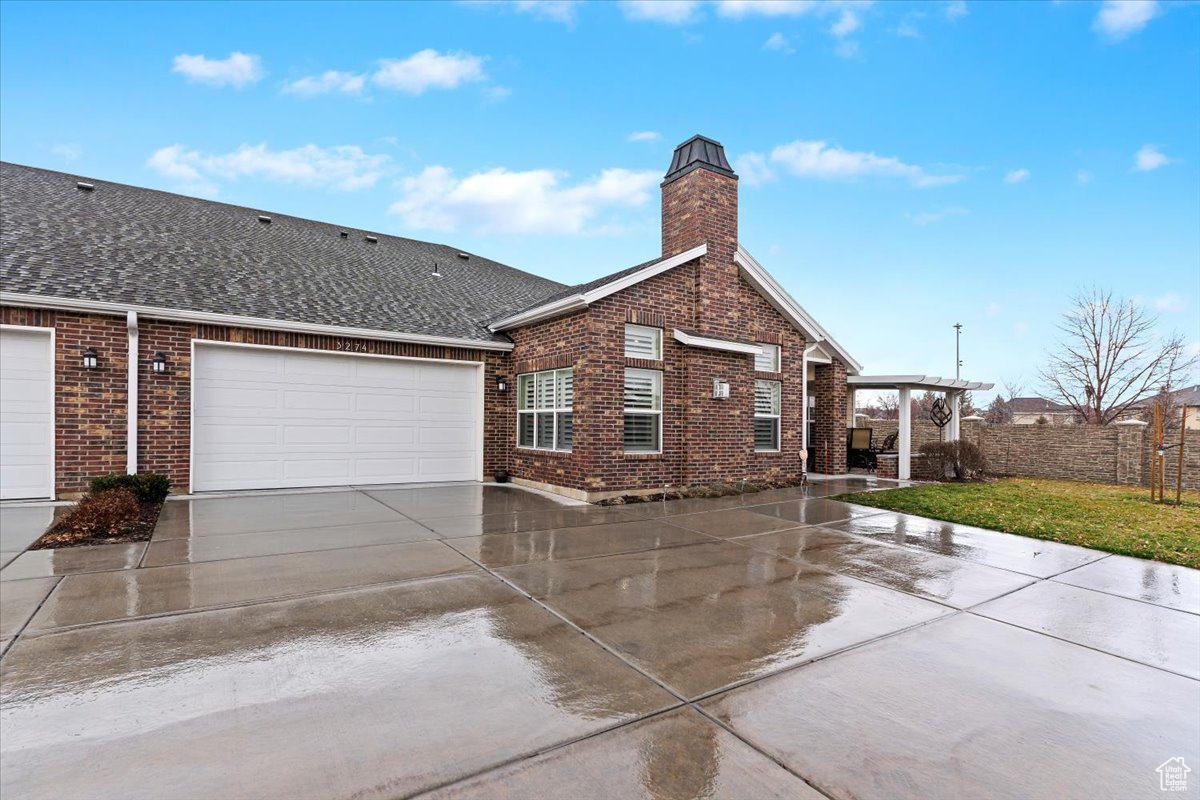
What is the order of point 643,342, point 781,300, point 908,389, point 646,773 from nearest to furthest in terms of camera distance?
1. point 646,773
2. point 643,342
3. point 781,300
4. point 908,389

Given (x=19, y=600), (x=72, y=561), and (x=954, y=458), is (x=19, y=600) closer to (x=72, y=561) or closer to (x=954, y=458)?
(x=72, y=561)

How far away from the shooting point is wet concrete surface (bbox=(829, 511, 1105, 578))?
5.78m

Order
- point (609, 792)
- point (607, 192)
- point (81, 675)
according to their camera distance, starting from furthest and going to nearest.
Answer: point (607, 192) → point (81, 675) → point (609, 792)

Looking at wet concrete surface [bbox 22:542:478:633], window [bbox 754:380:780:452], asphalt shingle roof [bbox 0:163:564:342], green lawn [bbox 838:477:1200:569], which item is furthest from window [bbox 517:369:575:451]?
green lawn [bbox 838:477:1200:569]

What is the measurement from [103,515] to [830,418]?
1364 cm

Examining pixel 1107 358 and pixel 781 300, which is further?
pixel 1107 358

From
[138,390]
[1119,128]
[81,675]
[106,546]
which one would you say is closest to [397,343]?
[138,390]

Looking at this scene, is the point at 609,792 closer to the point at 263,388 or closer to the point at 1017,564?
the point at 1017,564

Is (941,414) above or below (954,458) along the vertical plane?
above

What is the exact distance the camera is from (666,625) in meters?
3.86

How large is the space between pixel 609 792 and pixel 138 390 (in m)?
9.74

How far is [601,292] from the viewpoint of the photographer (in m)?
9.07

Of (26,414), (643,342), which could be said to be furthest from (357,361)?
(643,342)

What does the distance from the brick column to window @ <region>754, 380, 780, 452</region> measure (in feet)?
8.62
